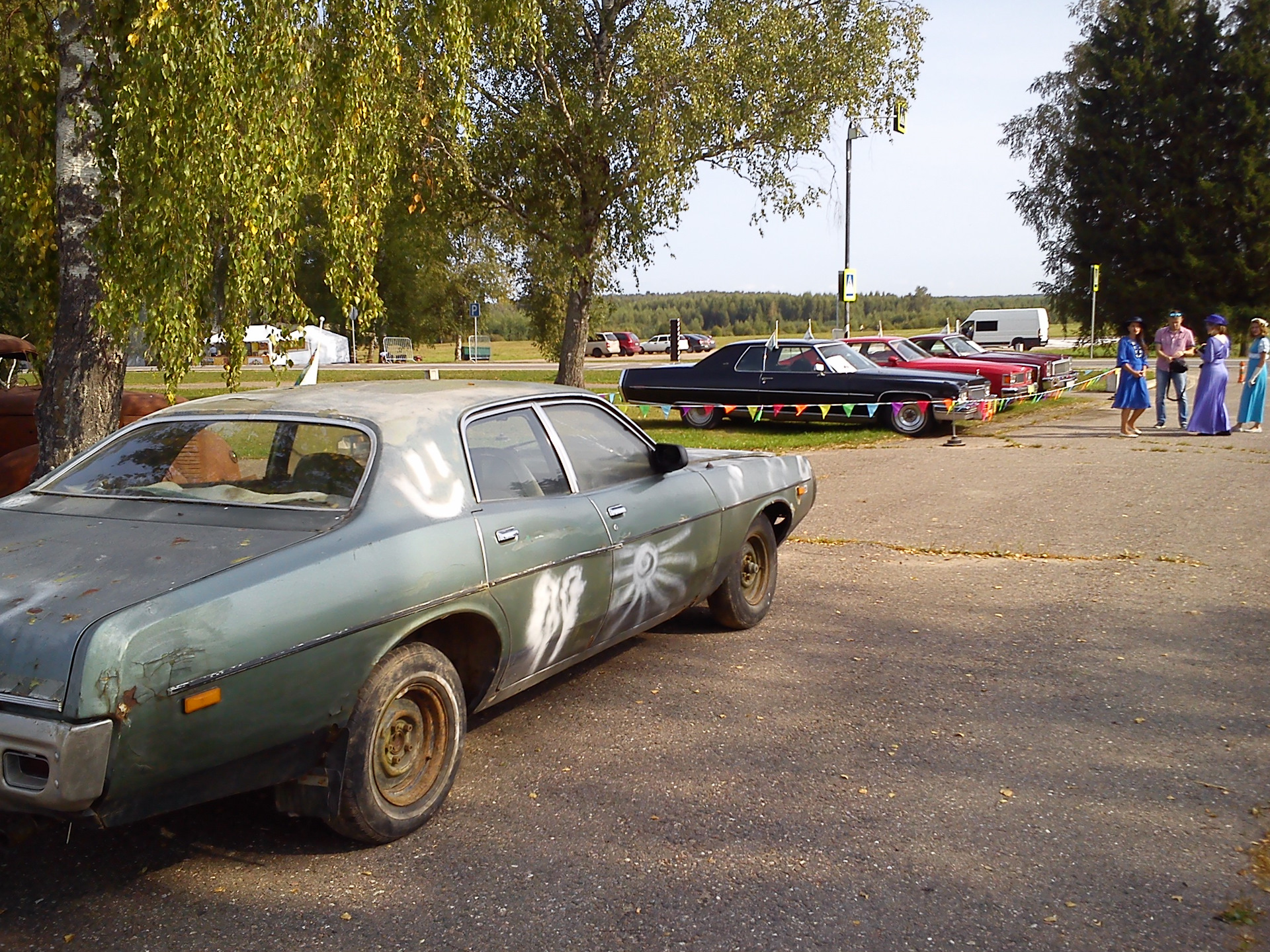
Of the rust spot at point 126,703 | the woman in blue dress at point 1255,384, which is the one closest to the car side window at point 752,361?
the woman in blue dress at point 1255,384

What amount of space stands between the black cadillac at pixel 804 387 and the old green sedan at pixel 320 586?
11056 millimetres

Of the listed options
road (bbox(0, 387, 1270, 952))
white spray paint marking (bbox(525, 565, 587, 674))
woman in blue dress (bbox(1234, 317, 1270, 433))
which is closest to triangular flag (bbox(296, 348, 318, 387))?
Result: road (bbox(0, 387, 1270, 952))

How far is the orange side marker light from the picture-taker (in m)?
3.07

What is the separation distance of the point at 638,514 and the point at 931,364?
13904mm

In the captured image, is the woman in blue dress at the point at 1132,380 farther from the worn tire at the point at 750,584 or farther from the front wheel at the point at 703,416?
the worn tire at the point at 750,584

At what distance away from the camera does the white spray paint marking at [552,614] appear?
4.32 m

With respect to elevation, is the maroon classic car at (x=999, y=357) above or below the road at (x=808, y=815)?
above

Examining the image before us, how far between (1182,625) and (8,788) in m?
5.68

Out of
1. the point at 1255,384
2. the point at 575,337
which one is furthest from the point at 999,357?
the point at 575,337

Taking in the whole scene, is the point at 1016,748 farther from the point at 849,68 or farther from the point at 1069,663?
the point at 849,68

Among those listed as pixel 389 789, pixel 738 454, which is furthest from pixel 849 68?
pixel 389 789

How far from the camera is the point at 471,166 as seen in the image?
20109 millimetres

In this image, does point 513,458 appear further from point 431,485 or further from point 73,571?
point 73,571

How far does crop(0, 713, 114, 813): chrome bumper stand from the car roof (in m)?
1.56
